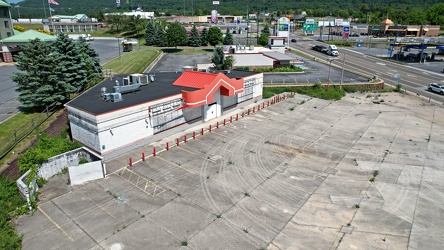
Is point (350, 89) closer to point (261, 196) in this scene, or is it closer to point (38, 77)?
point (261, 196)

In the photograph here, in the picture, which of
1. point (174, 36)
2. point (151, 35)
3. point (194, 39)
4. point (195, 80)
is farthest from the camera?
point (151, 35)

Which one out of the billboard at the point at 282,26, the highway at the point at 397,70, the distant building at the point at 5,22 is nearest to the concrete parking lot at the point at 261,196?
the highway at the point at 397,70

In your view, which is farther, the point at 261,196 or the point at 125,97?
the point at 125,97

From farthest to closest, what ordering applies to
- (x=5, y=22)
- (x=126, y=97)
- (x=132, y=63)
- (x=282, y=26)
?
(x=282, y=26) → (x=5, y=22) → (x=132, y=63) → (x=126, y=97)

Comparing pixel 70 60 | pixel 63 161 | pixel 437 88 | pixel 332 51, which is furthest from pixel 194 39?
pixel 63 161

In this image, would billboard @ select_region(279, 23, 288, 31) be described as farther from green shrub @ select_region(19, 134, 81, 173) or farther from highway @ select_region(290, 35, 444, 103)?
green shrub @ select_region(19, 134, 81, 173)

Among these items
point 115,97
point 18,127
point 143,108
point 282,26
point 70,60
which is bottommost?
point 18,127
